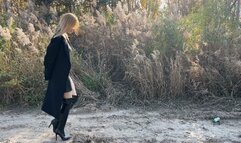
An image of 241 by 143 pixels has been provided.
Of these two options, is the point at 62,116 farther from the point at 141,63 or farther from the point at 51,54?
the point at 141,63

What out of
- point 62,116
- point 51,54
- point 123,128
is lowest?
point 123,128

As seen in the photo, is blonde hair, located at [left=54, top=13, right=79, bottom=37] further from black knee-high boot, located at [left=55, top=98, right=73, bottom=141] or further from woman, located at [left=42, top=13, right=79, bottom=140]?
black knee-high boot, located at [left=55, top=98, right=73, bottom=141]

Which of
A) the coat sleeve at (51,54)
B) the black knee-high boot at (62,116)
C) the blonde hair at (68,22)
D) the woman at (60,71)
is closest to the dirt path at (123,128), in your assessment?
the black knee-high boot at (62,116)

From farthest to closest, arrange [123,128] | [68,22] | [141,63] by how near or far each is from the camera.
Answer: [141,63], [123,128], [68,22]

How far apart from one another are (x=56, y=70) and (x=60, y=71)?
0.22 feet

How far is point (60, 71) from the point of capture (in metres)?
5.83

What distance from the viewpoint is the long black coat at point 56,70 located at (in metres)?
5.78

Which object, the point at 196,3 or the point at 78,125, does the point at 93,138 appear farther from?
the point at 196,3

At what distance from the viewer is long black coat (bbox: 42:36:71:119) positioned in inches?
228

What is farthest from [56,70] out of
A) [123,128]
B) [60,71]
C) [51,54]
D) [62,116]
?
[123,128]

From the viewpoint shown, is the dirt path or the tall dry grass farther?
the tall dry grass

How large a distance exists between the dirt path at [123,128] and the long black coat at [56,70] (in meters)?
0.65

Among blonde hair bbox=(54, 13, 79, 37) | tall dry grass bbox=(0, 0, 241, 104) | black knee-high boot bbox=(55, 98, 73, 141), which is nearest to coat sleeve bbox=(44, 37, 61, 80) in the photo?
blonde hair bbox=(54, 13, 79, 37)

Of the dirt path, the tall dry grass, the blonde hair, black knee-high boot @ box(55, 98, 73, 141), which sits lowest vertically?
the dirt path
